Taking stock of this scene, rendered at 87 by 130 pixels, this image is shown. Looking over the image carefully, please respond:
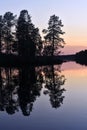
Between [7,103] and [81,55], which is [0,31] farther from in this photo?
[7,103]

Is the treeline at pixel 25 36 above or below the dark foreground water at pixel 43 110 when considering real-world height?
above

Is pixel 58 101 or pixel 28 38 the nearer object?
pixel 58 101

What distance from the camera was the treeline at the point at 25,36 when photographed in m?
86.5

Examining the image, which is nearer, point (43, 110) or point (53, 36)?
point (43, 110)

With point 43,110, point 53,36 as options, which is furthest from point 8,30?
point 43,110

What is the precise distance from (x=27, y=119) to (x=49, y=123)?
1.38 m

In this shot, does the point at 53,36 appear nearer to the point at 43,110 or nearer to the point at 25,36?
the point at 25,36

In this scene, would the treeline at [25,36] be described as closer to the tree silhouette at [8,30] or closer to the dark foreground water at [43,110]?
the tree silhouette at [8,30]

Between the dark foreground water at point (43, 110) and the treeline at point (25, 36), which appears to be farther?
the treeline at point (25, 36)

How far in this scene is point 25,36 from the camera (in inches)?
3425

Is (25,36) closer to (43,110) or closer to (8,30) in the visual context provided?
(8,30)

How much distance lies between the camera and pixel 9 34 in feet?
315

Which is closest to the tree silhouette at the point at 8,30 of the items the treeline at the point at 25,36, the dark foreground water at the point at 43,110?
the treeline at the point at 25,36

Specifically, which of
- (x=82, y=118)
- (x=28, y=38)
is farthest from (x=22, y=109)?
(x=28, y=38)
